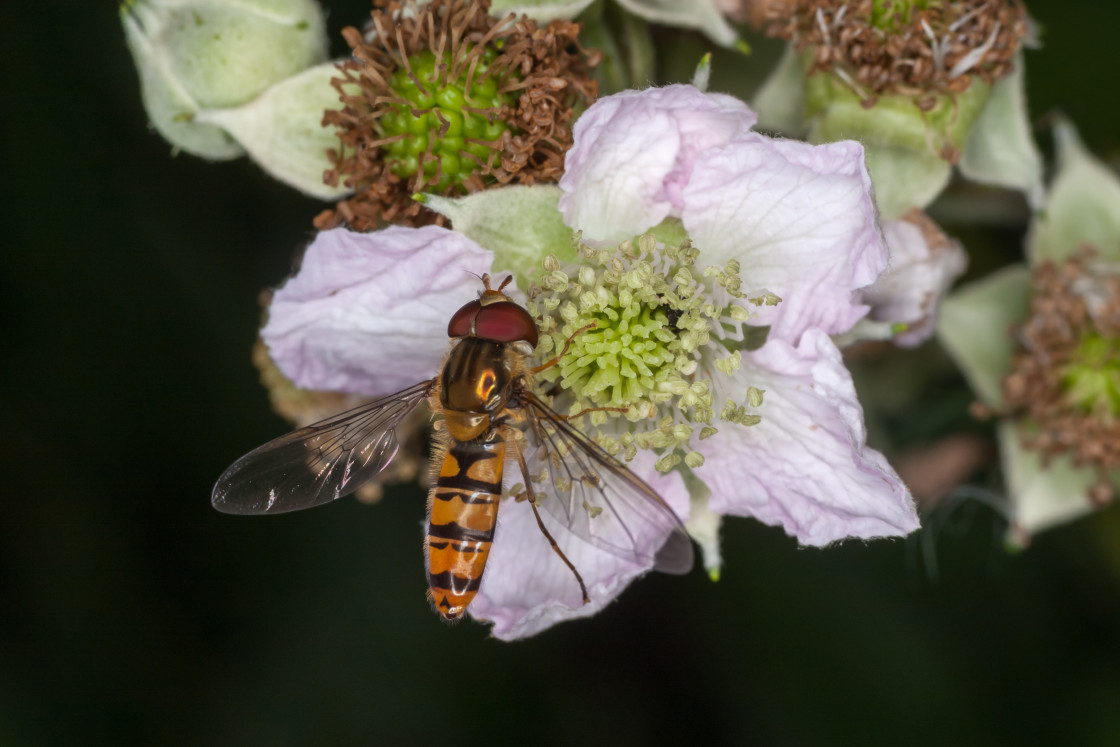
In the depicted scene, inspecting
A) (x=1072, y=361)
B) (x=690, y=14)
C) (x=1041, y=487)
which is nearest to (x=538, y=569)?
(x=690, y=14)

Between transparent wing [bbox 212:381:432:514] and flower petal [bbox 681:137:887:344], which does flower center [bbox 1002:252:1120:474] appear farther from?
transparent wing [bbox 212:381:432:514]

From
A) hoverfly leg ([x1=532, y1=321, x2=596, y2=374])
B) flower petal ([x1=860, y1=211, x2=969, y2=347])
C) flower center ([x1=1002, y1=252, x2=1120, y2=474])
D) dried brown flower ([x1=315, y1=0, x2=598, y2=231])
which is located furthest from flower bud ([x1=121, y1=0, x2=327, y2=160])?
flower center ([x1=1002, y1=252, x2=1120, y2=474])

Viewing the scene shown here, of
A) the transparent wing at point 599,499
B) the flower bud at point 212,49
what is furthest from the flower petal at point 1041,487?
the flower bud at point 212,49

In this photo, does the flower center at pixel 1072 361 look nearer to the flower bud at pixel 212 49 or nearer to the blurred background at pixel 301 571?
the blurred background at pixel 301 571

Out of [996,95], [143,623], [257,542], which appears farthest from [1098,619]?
[143,623]

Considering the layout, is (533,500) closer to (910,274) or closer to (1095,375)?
(910,274)

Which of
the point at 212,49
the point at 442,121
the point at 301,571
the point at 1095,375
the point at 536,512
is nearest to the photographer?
the point at 536,512
